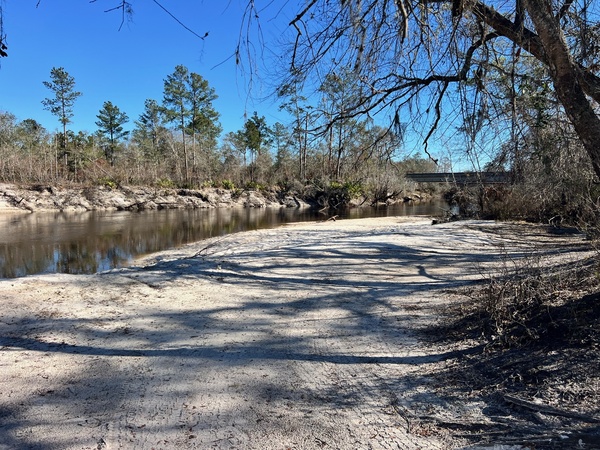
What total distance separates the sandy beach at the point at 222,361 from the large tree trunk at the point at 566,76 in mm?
2284

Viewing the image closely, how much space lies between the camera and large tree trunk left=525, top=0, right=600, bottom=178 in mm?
3094

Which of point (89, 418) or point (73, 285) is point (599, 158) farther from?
point (73, 285)

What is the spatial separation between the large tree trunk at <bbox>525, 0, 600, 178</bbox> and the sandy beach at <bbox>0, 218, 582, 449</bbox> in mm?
2284

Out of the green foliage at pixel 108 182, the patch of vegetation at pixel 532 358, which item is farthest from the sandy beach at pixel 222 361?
the green foliage at pixel 108 182

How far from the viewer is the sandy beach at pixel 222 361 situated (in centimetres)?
242

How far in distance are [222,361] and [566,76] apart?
3925 millimetres

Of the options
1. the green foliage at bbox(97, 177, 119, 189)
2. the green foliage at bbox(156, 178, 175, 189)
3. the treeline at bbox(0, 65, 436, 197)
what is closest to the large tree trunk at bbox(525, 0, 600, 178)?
the treeline at bbox(0, 65, 436, 197)

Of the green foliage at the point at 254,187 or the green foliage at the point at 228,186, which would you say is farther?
the green foliage at the point at 254,187

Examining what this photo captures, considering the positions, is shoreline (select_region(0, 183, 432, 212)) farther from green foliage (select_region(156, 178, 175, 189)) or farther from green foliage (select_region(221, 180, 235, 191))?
green foliage (select_region(156, 178, 175, 189))

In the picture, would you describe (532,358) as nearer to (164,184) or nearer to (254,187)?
(164,184)

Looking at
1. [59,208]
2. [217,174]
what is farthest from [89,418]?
[217,174]

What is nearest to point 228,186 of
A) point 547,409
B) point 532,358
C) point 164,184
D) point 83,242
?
point 164,184

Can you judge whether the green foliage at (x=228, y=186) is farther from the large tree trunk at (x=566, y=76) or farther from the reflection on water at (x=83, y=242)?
the large tree trunk at (x=566, y=76)

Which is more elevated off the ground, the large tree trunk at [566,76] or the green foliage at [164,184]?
the green foliage at [164,184]
